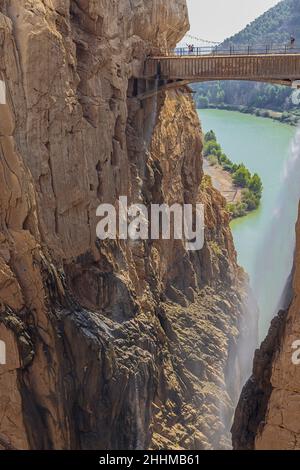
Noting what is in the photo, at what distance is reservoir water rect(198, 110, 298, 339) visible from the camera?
114 feet

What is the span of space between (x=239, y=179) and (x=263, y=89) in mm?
32980

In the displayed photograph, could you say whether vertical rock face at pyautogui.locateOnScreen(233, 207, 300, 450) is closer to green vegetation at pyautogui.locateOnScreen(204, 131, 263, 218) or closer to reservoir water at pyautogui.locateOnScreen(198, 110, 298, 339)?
reservoir water at pyautogui.locateOnScreen(198, 110, 298, 339)

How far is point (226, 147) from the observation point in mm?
78688

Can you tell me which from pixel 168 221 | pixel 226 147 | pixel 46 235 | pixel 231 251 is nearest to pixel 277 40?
pixel 226 147

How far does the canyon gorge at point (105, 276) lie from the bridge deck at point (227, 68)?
822 mm

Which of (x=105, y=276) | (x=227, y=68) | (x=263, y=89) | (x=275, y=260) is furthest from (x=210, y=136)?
(x=105, y=276)

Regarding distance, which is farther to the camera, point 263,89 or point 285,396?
point 263,89

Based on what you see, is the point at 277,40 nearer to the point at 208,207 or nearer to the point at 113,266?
the point at 208,207

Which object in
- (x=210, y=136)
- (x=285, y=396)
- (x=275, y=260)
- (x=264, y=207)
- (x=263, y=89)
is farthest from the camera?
(x=263, y=89)

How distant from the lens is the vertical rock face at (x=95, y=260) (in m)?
19.0

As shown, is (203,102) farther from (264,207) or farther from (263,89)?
(264,207)

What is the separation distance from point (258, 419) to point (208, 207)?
17.5 meters

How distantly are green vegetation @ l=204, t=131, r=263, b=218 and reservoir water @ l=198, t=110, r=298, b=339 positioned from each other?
78cm

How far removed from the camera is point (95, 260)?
23.0 m
